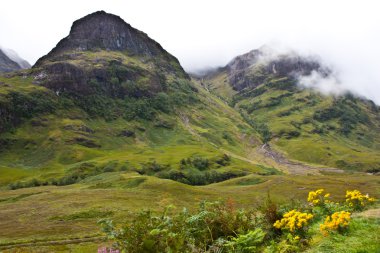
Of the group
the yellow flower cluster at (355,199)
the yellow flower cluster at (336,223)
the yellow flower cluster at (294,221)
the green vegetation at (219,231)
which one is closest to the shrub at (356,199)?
the yellow flower cluster at (355,199)

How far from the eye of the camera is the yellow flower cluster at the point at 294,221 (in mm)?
16109

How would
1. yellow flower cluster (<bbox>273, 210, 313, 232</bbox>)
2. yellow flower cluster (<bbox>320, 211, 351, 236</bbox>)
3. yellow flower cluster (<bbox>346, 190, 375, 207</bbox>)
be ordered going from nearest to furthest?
yellow flower cluster (<bbox>320, 211, 351, 236</bbox>), yellow flower cluster (<bbox>273, 210, 313, 232</bbox>), yellow flower cluster (<bbox>346, 190, 375, 207</bbox>)

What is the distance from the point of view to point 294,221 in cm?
1627

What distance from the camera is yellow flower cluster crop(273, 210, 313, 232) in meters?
16.1

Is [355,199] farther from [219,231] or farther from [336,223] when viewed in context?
[219,231]

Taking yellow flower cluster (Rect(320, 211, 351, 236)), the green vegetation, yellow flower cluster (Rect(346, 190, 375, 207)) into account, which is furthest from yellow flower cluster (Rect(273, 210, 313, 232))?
yellow flower cluster (Rect(346, 190, 375, 207))

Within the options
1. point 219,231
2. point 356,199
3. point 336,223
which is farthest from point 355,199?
point 219,231

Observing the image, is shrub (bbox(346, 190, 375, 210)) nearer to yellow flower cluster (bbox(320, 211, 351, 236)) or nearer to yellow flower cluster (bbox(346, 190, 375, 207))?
yellow flower cluster (bbox(346, 190, 375, 207))

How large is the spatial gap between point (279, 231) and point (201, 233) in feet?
13.7

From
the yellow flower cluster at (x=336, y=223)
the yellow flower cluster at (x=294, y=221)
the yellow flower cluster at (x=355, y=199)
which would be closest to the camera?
the yellow flower cluster at (x=336, y=223)

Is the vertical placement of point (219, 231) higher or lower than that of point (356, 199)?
lower

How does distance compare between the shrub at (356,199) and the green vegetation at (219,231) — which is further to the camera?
the shrub at (356,199)

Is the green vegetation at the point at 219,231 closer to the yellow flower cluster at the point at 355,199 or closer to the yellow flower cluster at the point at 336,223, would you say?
the yellow flower cluster at the point at 336,223

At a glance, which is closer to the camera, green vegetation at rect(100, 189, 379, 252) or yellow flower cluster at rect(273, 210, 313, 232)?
green vegetation at rect(100, 189, 379, 252)
